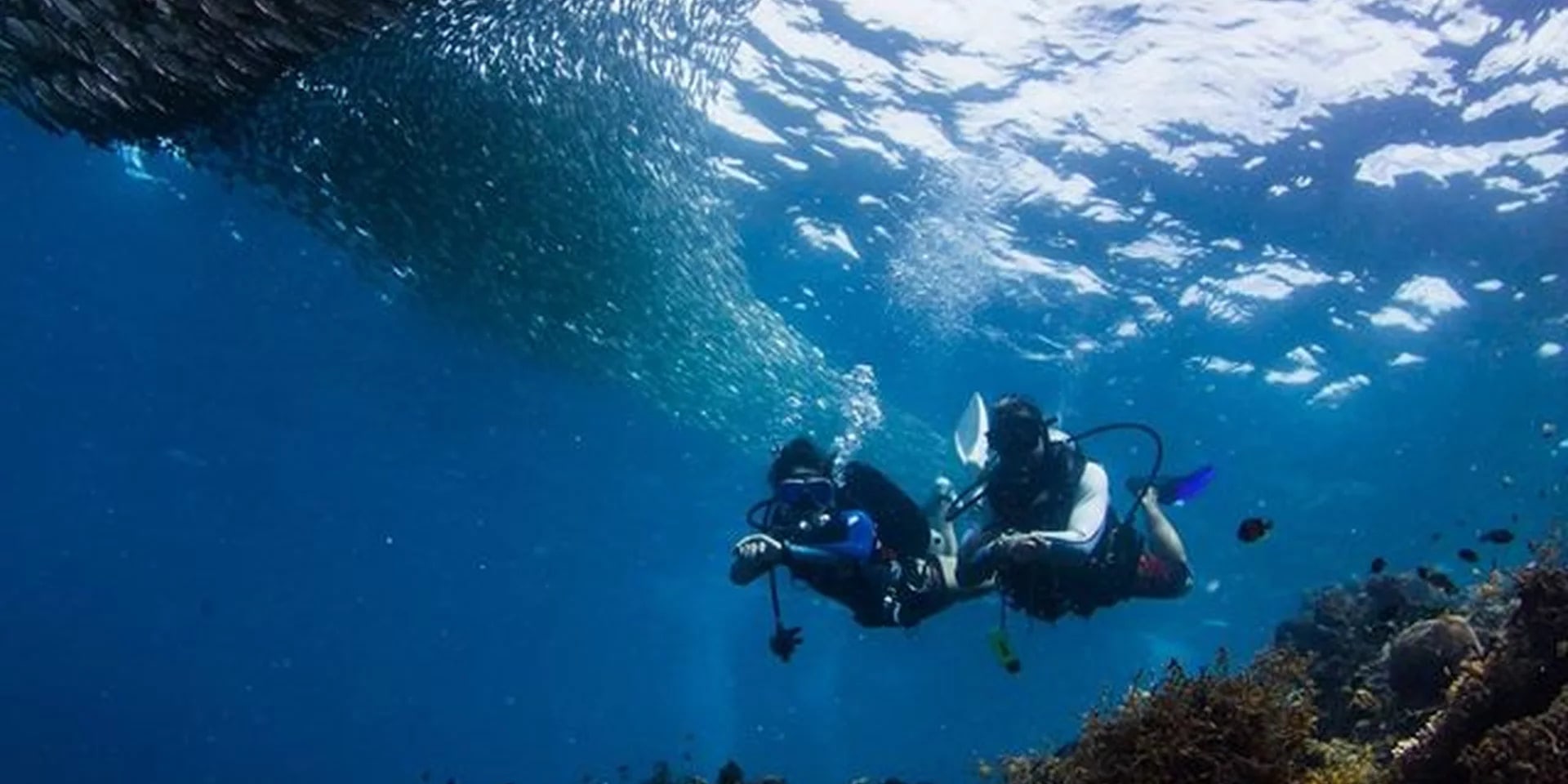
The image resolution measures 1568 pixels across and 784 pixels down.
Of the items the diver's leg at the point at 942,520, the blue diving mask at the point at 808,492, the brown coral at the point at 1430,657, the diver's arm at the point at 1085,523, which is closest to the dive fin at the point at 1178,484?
the diver's arm at the point at 1085,523

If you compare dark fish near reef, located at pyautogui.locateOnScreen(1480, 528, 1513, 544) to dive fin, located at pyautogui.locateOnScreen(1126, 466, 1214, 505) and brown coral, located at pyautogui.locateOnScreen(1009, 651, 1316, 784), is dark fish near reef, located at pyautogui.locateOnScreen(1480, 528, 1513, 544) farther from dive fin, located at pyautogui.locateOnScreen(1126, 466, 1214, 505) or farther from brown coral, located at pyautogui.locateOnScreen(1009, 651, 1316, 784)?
brown coral, located at pyautogui.locateOnScreen(1009, 651, 1316, 784)

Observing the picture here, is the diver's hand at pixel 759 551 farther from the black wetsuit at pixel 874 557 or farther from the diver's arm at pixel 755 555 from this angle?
the black wetsuit at pixel 874 557

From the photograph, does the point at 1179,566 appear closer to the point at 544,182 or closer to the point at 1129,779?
the point at 1129,779

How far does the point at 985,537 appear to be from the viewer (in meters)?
8.59

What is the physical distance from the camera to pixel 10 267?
33750 mm

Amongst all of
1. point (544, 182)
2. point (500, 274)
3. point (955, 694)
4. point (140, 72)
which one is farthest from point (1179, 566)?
point (955, 694)

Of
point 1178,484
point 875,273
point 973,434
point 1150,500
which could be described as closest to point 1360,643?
point 1150,500

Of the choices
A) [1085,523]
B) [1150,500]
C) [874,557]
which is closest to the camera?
[1085,523]

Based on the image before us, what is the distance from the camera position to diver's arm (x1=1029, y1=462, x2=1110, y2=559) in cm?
713

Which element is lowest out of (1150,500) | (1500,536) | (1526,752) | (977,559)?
(1526,752)

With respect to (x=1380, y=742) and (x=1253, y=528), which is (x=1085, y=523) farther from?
(x=1380, y=742)

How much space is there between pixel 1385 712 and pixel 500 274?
17.8 meters

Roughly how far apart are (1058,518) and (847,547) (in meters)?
2.20

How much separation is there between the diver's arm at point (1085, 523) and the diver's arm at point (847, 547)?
136 cm
